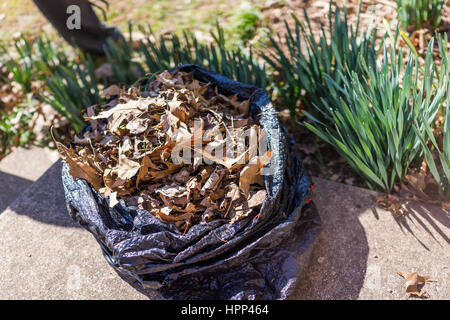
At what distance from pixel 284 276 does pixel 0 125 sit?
7.16 ft

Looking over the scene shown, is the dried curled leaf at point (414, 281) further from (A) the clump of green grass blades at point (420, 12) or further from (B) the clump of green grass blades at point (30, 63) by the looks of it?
(B) the clump of green grass blades at point (30, 63)

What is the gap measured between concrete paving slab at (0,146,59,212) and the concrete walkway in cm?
38

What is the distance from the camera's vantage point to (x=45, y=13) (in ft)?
8.42

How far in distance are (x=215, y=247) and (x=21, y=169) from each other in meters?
1.55

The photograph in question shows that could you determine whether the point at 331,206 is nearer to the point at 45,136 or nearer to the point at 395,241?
the point at 395,241

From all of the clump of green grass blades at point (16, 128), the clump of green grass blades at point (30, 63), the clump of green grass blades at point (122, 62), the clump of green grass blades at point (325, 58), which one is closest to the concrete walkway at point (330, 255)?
the clump of green grass blades at point (325, 58)

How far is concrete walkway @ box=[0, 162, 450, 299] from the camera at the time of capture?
4.92ft

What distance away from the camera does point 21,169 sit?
2.36 metres

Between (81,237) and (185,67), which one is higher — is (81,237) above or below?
below

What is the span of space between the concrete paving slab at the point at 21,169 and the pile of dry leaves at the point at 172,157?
66 centimetres

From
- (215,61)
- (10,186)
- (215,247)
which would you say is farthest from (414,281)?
(10,186)

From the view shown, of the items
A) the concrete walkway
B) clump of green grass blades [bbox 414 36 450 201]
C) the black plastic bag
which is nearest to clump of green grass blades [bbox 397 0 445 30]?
clump of green grass blades [bbox 414 36 450 201]

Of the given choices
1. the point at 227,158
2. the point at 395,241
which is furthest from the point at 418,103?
the point at 227,158

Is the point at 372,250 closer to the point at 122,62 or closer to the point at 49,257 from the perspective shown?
the point at 49,257
